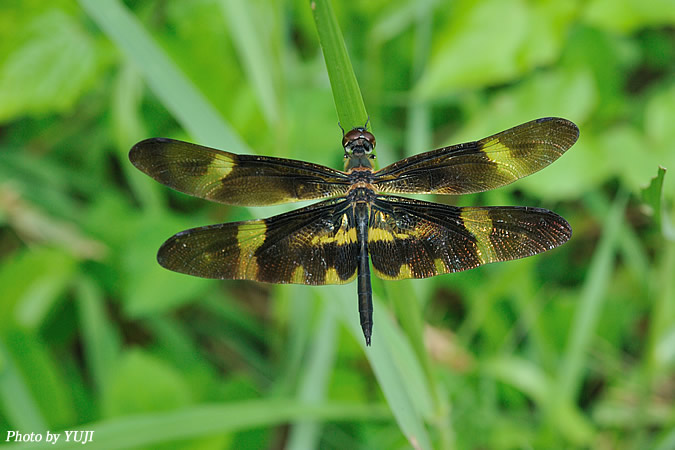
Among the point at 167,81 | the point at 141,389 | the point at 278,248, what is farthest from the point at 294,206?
the point at 141,389

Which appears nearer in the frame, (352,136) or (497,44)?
(352,136)

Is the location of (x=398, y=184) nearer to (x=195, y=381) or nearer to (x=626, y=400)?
(x=195, y=381)

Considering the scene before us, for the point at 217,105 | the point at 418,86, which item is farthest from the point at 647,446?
the point at 217,105

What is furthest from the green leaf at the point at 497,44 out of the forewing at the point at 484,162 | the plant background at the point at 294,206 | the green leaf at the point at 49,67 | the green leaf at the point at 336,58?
the green leaf at the point at 49,67

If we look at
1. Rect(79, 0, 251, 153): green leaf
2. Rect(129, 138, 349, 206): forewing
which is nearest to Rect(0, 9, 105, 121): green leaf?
Rect(79, 0, 251, 153): green leaf

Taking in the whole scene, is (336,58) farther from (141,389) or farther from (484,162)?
(141,389)

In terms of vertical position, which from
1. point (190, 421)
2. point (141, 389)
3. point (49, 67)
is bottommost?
point (190, 421)

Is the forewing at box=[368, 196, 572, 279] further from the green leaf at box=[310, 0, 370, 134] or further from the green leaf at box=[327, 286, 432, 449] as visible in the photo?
the green leaf at box=[310, 0, 370, 134]
